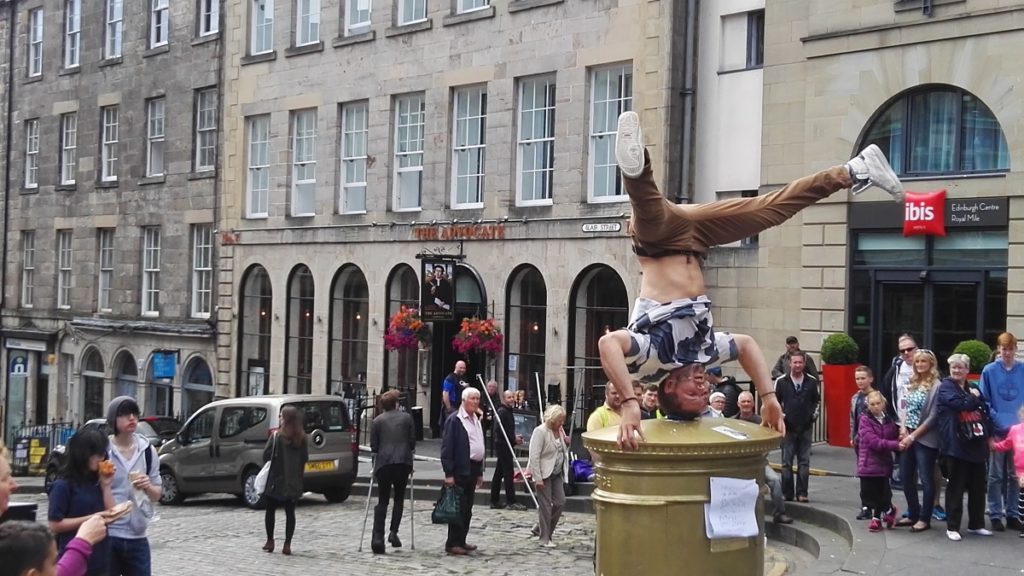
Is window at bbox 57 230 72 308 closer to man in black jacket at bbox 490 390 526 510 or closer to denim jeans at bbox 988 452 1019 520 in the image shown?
man in black jacket at bbox 490 390 526 510

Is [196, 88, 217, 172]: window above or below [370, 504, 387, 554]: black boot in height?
above

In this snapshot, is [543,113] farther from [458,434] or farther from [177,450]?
[458,434]

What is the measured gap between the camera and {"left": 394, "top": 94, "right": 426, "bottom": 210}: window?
1133 inches

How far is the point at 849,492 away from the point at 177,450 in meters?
10.6

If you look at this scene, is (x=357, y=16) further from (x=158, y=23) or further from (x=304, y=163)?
(x=158, y=23)

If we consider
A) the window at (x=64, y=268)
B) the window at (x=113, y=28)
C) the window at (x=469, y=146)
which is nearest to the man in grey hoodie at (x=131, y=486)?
the window at (x=469, y=146)

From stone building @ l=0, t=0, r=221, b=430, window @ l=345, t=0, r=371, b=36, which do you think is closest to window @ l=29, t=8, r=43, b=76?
stone building @ l=0, t=0, r=221, b=430

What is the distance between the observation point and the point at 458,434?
1468 centimetres

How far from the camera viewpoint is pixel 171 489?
68.5 feet

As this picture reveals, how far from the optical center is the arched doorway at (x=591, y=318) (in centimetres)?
2453

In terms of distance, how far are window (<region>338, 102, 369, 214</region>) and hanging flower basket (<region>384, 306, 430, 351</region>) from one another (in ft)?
11.7

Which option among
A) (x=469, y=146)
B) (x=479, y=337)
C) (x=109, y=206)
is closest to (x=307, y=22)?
(x=469, y=146)

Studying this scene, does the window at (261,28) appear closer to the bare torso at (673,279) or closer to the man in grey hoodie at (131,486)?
the man in grey hoodie at (131,486)

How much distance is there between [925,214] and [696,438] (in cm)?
1529
